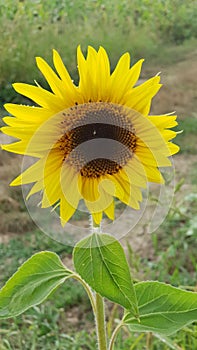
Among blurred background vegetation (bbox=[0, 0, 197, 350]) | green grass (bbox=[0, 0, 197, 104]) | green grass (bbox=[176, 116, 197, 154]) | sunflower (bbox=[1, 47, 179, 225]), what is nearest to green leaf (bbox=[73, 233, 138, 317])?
sunflower (bbox=[1, 47, 179, 225])

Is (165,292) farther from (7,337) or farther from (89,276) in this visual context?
(7,337)

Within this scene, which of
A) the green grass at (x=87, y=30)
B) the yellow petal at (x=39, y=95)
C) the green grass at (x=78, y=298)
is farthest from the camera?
the green grass at (x=87, y=30)

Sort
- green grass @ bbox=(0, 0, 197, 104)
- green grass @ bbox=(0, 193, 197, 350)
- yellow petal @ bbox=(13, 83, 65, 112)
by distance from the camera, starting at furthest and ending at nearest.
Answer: green grass @ bbox=(0, 0, 197, 104)
green grass @ bbox=(0, 193, 197, 350)
yellow petal @ bbox=(13, 83, 65, 112)

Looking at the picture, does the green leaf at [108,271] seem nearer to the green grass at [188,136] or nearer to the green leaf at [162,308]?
the green leaf at [162,308]

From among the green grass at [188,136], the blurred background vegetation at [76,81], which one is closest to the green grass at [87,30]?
the blurred background vegetation at [76,81]

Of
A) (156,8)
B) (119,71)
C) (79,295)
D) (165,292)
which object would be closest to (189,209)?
(79,295)

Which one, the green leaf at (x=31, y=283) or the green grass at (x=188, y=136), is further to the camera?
the green grass at (x=188, y=136)

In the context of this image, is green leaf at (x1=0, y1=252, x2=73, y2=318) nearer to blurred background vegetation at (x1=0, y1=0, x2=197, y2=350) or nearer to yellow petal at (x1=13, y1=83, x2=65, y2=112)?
yellow petal at (x1=13, y1=83, x2=65, y2=112)

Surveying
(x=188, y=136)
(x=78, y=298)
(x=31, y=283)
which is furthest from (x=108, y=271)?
(x=188, y=136)
